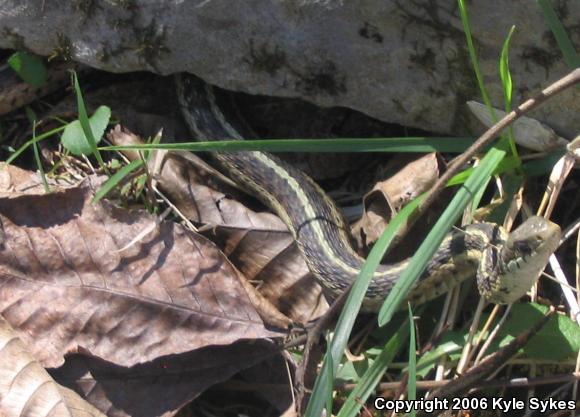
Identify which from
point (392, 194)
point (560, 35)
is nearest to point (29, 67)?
point (392, 194)

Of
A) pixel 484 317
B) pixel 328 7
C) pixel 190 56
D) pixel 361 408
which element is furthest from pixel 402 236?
pixel 190 56

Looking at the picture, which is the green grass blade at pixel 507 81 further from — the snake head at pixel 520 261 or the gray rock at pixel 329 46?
the snake head at pixel 520 261

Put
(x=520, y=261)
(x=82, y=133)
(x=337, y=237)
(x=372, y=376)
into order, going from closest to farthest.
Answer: (x=520, y=261), (x=372, y=376), (x=337, y=237), (x=82, y=133)

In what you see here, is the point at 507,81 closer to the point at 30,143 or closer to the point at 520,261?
the point at 520,261

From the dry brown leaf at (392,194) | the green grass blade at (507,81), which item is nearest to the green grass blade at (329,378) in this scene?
the dry brown leaf at (392,194)

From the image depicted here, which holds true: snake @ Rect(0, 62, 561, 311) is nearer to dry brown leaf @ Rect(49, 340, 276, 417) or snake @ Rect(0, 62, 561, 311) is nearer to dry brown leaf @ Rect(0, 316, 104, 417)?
dry brown leaf @ Rect(49, 340, 276, 417)
